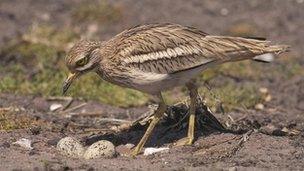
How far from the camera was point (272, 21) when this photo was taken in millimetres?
13398

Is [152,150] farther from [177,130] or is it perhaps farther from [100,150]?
[177,130]

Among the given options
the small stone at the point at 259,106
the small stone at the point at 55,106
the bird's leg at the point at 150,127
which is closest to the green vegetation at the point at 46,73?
the small stone at the point at 55,106

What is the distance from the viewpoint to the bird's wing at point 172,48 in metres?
7.09

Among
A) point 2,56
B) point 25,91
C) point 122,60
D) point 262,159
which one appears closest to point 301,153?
point 262,159

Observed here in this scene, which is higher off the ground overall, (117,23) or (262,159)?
(117,23)

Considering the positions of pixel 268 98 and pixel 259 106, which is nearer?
pixel 259 106

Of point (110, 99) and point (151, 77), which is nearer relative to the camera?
point (151, 77)

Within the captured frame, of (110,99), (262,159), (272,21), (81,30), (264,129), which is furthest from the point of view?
(272,21)

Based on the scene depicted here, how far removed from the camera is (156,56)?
713 cm

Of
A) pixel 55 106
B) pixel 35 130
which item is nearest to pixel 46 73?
pixel 55 106

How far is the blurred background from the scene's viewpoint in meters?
9.73

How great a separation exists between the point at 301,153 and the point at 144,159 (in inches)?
51.8

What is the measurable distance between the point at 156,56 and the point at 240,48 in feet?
2.49

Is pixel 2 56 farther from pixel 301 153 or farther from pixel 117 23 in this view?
pixel 301 153
